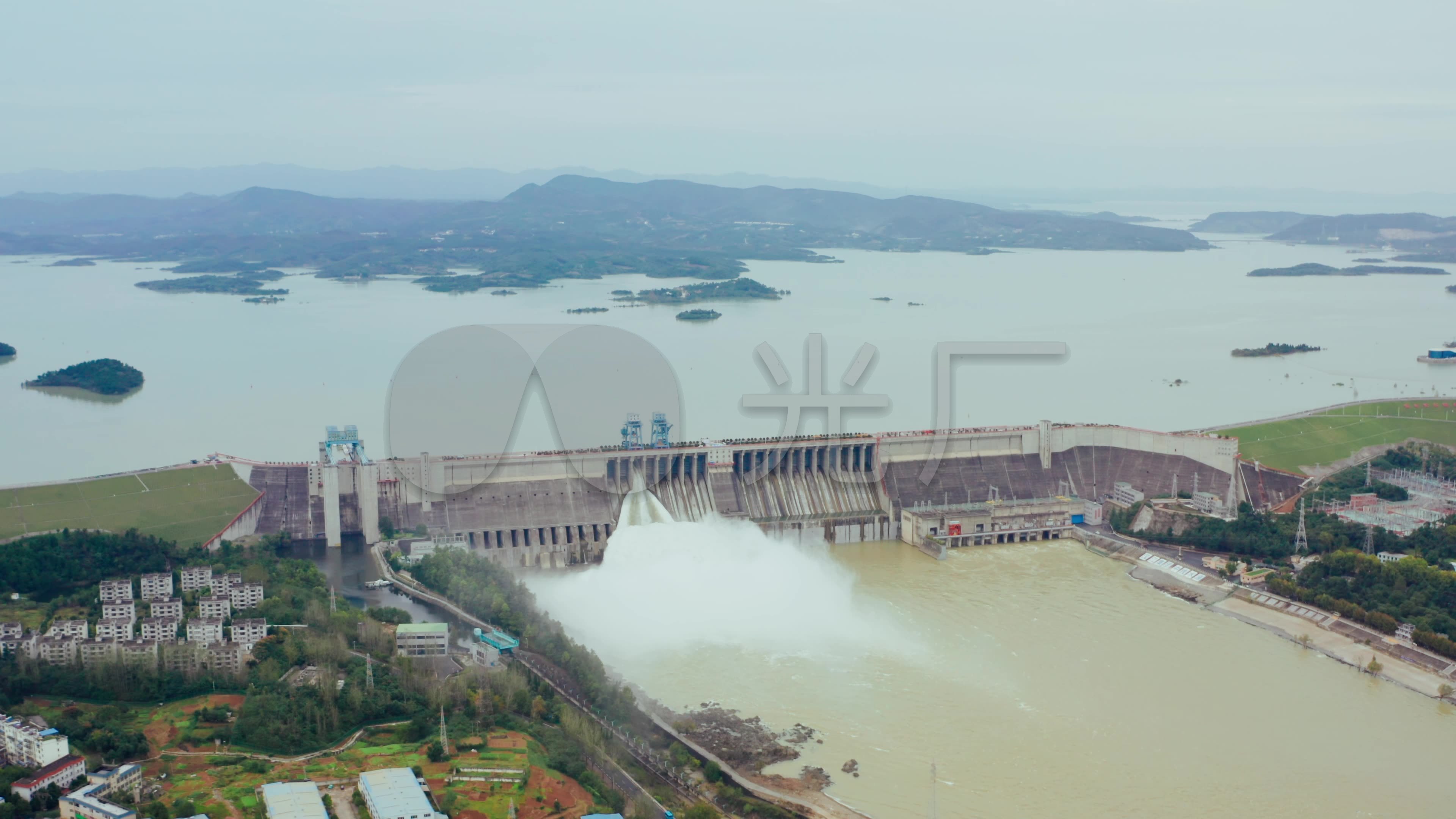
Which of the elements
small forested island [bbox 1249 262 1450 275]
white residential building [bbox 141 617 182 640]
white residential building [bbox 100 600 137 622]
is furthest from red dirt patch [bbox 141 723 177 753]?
small forested island [bbox 1249 262 1450 275]

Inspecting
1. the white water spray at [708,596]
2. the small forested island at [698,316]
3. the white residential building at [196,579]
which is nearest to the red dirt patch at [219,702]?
the white residential building at [196,579]

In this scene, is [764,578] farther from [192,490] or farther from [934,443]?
[192,490]

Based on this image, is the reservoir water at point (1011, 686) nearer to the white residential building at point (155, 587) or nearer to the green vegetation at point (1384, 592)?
the green vegetation at point (1384, 592)

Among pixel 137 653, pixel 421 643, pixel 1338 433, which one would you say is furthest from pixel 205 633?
pixel 1338 433

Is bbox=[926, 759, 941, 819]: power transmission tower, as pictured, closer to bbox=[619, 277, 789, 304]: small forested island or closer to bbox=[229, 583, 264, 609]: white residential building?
bbox=[229, 583, 264, 609]: white residential building

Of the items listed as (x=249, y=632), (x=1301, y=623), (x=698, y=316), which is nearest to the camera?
(x=249, y=632)

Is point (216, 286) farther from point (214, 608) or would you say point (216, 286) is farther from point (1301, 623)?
point (1301, 623)
